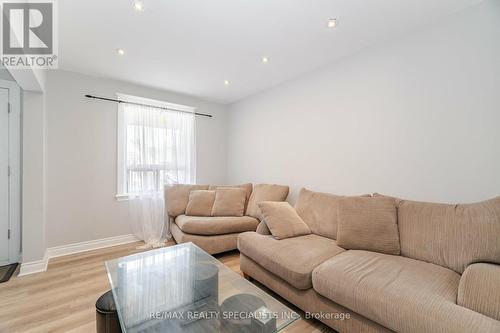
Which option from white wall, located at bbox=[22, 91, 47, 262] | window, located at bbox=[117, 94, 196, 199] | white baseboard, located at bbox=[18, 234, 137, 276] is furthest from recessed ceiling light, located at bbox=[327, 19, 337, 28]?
white baseboard, located at bbox=[18, 234, 137, 276]

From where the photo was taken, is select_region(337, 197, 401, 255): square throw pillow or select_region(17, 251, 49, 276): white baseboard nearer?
select_region(337, 197, 401, 255): square throw pillow

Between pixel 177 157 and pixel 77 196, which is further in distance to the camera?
pixel 177 157

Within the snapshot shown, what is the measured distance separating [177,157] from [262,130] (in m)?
1.54

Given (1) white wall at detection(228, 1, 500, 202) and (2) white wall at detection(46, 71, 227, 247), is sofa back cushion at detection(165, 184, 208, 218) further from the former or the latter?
(1) white wall at detection(228, 1, 500, 202)

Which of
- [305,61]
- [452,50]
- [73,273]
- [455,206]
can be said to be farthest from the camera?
[305,61]

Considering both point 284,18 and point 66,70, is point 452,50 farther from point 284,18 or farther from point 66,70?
point 66,70

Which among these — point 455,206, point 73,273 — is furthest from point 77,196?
point 455,206

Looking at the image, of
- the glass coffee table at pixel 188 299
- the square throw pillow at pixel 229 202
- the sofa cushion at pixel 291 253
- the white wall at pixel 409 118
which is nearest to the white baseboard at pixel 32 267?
the glass coffee table at pixel 188 299

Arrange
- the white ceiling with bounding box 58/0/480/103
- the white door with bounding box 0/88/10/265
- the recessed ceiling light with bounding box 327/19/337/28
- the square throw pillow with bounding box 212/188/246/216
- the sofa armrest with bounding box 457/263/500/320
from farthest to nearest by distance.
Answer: the square throw pillow with bounding box 212/188/246/216
the white door with bounding box 0/88/10/265
the recessed ceiling light with bounding box 327/19/337/28
the white ceiling with bounding box 58/0/480/103
the sofa armrest with bounding box 457/263/500/320

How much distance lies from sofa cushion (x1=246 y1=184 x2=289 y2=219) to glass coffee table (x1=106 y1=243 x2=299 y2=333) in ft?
4.46

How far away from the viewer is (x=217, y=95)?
12.3 ft

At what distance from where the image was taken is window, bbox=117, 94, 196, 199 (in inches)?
124

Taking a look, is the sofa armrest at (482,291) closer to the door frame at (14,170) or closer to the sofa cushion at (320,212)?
the sofa cushion at (320,212)

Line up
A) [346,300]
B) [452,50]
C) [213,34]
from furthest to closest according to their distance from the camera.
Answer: [213,34], [452,50], [346,300]
